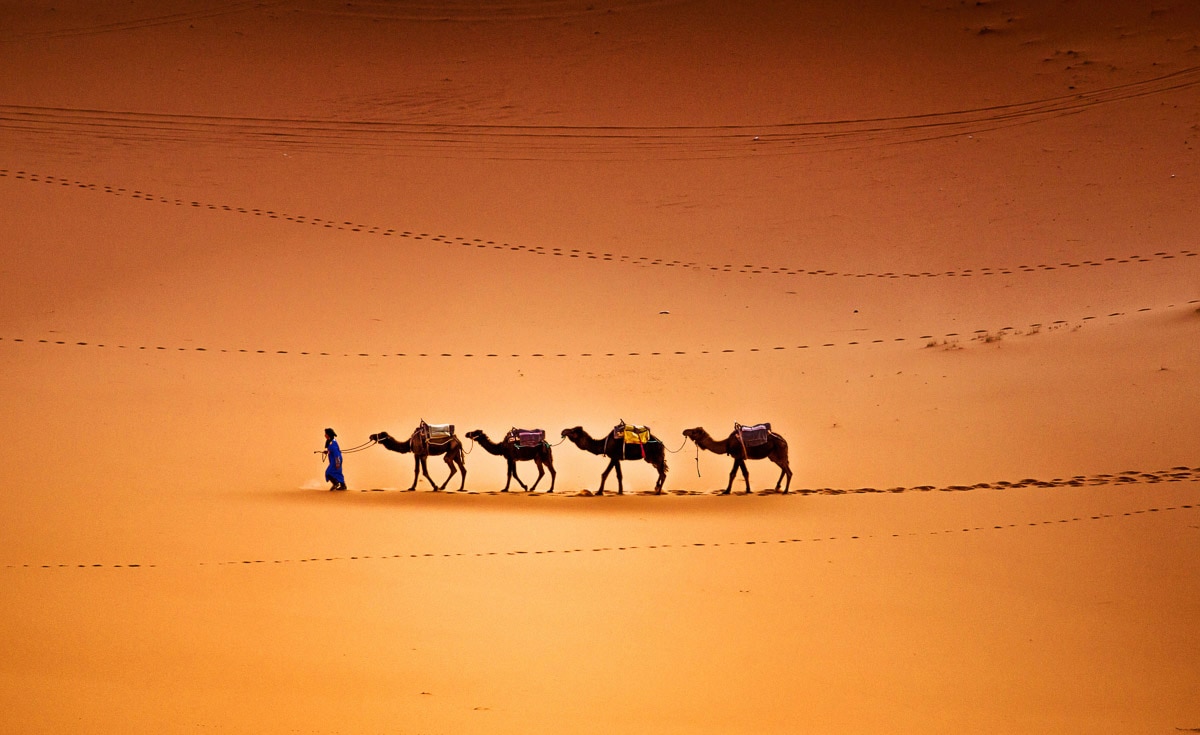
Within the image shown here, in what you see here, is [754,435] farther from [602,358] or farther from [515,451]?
[602,358]

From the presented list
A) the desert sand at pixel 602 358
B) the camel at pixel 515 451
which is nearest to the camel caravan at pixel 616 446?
the camel at pixel 515 451

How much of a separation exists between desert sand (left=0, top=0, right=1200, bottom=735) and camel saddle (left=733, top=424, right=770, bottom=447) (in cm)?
63

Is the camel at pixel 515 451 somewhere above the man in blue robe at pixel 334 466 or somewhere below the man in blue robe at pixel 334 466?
above

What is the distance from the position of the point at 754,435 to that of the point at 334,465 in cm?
450

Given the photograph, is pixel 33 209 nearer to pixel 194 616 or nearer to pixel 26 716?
pixel 194 616

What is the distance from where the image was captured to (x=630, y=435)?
41.0 ft

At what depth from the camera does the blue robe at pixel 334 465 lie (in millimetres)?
12578

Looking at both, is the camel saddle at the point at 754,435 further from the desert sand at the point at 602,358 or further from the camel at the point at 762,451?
the desert sand at the point at 602,358

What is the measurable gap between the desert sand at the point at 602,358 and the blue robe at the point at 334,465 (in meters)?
0.35

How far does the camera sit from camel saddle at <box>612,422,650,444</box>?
40.9 ft

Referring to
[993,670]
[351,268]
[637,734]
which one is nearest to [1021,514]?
[993,670]

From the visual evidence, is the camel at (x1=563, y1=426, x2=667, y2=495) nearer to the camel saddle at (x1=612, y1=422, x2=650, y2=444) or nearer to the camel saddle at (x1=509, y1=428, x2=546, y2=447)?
the camel saddle at (x1=612, y1=422, x2=650, y2=444)

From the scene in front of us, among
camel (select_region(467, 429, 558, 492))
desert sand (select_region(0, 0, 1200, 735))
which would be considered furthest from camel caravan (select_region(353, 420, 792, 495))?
desert sand (select_region(0, 0, 1200, 735))

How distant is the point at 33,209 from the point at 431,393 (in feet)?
35.9
